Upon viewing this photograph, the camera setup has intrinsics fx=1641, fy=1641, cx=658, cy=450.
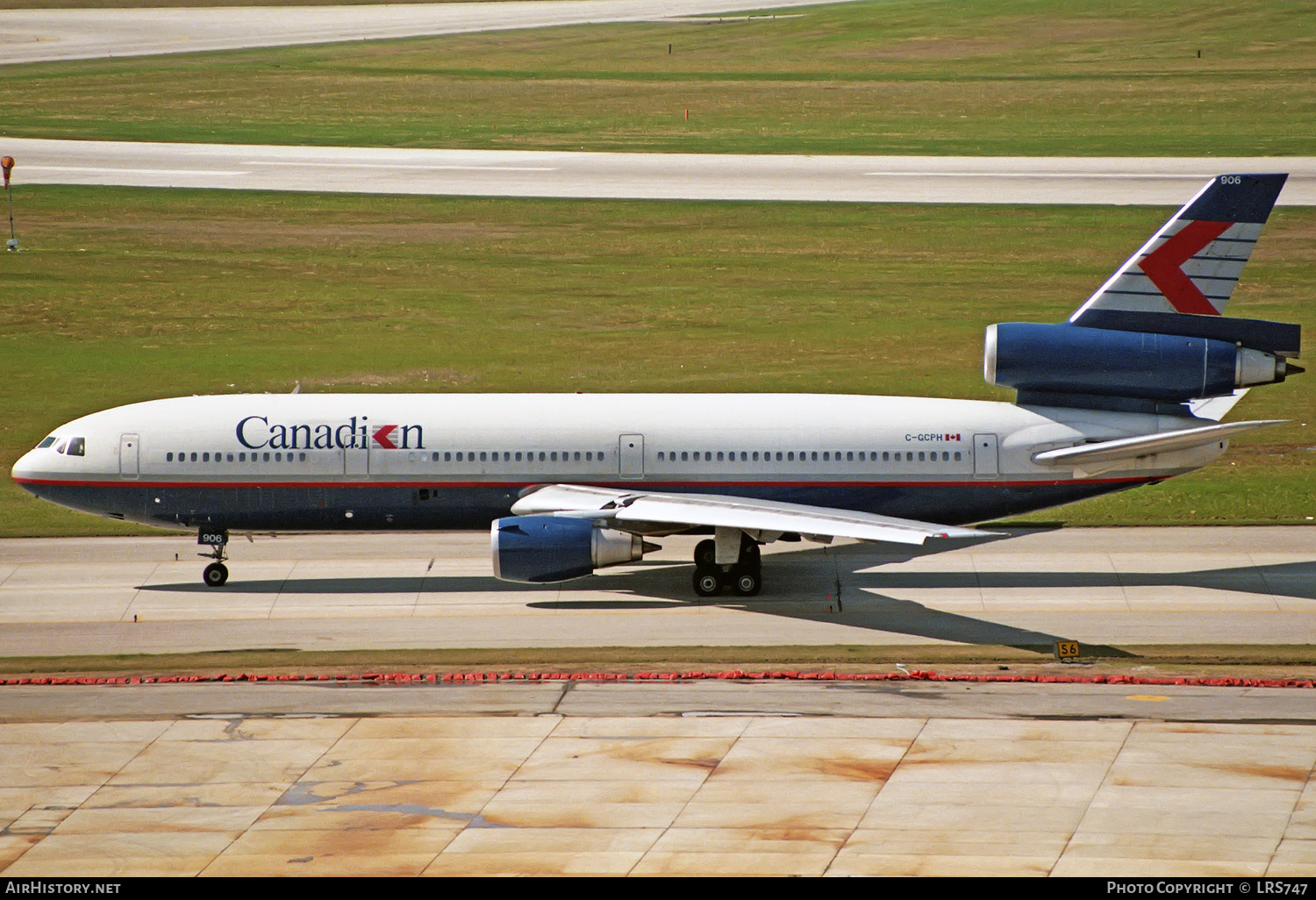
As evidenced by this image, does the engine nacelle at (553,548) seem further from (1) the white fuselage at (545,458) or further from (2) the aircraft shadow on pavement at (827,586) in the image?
(1) the white fuselage at (545,458)

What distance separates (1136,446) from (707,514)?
10.4 m

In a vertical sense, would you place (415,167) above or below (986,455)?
above

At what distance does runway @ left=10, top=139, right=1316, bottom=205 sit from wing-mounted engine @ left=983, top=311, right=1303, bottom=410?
43.4 metres

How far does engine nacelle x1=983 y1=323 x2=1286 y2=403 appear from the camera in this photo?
40094mm

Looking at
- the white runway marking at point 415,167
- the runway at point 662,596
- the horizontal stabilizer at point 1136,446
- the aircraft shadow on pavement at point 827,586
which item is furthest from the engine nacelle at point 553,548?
the white runway marking at point 415,167

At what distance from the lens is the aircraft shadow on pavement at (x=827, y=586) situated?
3894cm

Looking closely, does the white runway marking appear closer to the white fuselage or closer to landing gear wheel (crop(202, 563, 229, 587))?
the white fuselage

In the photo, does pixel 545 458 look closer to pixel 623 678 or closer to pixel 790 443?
pixel 790 443

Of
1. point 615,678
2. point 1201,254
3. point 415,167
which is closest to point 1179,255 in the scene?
point 1201,254

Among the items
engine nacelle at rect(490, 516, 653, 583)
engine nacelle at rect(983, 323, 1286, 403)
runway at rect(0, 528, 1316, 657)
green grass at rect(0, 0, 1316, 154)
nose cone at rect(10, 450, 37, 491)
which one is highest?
green grass at rect(0, 0, 1316, 154)

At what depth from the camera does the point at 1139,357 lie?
4019 centimetres

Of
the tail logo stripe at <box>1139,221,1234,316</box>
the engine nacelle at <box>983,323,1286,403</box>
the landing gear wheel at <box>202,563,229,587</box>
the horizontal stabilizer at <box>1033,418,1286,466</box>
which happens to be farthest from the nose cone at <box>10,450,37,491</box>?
the tail logo stripe at <box>1139,221,1234,316</box>

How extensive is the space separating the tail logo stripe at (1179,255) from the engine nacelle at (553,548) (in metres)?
14.5
